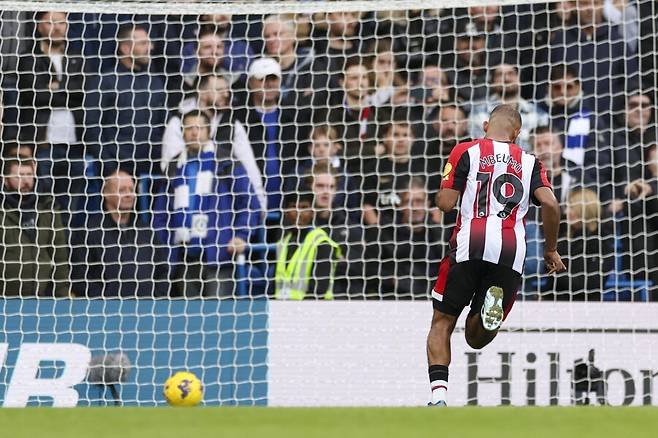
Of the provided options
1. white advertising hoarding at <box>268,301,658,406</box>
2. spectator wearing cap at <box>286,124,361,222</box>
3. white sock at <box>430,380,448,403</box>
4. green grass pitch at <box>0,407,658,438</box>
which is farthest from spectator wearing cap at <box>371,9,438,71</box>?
green grass pitch at <box>0,407,658,438</box>

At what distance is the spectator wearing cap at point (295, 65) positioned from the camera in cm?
995

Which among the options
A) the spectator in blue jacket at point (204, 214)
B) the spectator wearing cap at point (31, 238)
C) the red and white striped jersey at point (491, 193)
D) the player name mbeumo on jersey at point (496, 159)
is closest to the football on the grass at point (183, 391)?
the spectator in blue jacket at point (204, 214)

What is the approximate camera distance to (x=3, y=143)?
31.8 ft

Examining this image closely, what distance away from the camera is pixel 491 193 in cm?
655

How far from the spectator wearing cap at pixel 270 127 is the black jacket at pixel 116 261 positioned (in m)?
1.00

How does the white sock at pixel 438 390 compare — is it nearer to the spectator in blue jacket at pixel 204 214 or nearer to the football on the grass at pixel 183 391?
the football on the grass at pixel 183 391

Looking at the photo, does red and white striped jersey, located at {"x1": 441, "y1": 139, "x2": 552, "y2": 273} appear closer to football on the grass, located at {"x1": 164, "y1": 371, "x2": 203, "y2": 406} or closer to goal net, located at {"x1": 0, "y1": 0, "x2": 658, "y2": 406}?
goal net, located at {"x1": 0, "y1": 0, "x2": 658, "y2": 406}

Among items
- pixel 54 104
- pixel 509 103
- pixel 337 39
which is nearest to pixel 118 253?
pixel 54 104

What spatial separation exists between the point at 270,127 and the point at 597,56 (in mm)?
2629

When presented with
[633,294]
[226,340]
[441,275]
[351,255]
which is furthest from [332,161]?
[441,275]

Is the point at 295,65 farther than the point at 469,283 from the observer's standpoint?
Yes

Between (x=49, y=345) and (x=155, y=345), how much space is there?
2.50ft

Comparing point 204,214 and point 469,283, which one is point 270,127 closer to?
point 204,214

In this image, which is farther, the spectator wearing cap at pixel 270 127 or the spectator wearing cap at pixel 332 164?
the spectator wearing cap at pixel 270 127
